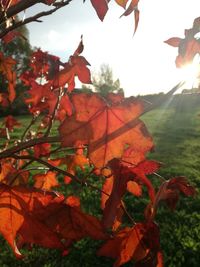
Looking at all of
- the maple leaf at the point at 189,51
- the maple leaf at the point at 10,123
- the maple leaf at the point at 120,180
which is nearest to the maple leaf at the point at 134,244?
the maple leaf at the point at 120,180

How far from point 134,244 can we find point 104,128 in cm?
40

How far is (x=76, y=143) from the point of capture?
0.98 m

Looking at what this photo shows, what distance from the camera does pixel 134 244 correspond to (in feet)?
3.94

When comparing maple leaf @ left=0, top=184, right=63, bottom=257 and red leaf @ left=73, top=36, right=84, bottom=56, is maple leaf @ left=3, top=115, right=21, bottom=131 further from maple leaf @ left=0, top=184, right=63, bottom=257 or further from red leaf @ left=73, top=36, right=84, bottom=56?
maple leaf @ left=0, top=184, right=63, bottom=257

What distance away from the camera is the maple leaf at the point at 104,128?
3.25 feet

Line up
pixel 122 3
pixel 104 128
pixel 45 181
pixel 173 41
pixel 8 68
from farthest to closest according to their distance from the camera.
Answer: pixel 8 68 < pixel 45 181 < pixel 173 41 < pixel 122 3 < pixel 104 128

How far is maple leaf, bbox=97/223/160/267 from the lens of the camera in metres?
1.16

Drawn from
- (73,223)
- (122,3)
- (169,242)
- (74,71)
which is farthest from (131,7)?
(169,242)

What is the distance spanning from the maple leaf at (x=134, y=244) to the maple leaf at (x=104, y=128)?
0.29m

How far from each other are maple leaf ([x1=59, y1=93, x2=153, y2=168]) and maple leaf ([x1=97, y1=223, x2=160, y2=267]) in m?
0.29

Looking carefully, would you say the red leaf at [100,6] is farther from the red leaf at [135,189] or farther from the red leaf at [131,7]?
the red leaf at [135,189]

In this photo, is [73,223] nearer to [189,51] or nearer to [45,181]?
[189,51]

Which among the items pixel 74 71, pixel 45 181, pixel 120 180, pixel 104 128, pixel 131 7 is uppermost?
pixel 131 7

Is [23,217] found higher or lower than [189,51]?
lower
